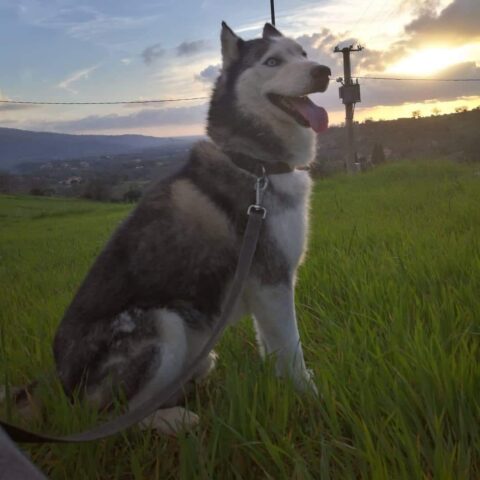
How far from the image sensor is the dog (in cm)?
257

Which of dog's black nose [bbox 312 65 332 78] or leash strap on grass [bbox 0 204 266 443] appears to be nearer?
leash strap on grass [bbox 0 204 266 443]

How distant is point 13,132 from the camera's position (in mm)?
117500

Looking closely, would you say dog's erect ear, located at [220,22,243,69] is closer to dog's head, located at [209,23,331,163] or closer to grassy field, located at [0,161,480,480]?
dog's head, located at [209,23,331,163]

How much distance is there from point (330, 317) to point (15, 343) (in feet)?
7.43

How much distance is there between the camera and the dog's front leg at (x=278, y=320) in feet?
9.26

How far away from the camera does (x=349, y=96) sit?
941 inches

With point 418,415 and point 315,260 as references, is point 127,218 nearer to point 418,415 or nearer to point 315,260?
point 418,415

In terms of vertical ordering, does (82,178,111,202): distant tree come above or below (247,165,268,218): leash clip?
below

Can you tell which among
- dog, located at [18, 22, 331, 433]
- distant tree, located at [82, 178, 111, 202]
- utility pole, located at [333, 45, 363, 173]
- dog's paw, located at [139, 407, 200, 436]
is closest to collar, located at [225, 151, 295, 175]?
dog, located at [18, 22, 331, 433]

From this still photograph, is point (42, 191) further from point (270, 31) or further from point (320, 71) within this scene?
point (320, 71)

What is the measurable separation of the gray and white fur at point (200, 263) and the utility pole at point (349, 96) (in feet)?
67.9

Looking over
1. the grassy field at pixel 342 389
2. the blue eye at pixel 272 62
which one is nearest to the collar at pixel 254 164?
the blue eye at pixel 272 62

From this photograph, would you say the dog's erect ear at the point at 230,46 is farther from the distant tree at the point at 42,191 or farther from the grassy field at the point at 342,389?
the distant tree at the point at 42,191

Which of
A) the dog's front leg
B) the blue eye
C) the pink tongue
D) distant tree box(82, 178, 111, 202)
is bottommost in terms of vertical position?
distant tree box(82, 178, 111, 202)
